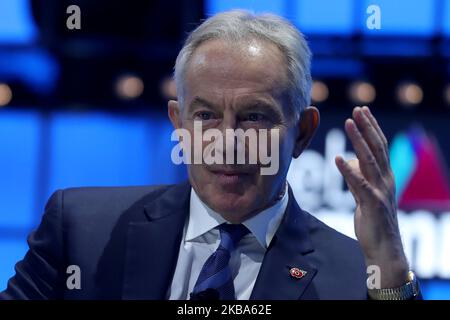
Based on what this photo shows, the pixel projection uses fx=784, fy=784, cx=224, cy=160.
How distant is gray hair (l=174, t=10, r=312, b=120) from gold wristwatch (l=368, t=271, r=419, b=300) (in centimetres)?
40

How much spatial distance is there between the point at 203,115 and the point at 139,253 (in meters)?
0.30

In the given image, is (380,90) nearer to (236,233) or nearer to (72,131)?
(72,131)

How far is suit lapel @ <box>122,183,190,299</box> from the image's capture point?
1508mm

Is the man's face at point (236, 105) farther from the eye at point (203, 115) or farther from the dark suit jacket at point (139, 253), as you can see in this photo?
the dark suit jacket at point (139, 253)

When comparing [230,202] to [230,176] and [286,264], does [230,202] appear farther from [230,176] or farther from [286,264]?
[286,264]

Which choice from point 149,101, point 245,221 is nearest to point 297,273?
point 245,221

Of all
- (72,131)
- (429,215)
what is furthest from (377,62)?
(72,131)

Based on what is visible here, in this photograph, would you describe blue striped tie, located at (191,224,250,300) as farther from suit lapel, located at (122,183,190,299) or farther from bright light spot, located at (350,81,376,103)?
bright light spot, located at (350,81,376,103)

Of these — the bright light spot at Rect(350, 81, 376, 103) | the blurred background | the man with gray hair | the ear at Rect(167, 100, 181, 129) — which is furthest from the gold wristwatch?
the bright light spot at Rect(350, 81, 376, 103)

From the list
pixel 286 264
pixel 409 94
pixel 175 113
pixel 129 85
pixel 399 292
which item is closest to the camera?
pixel 399 292

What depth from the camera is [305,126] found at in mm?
1672

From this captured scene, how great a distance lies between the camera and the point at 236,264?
154 centimetres
